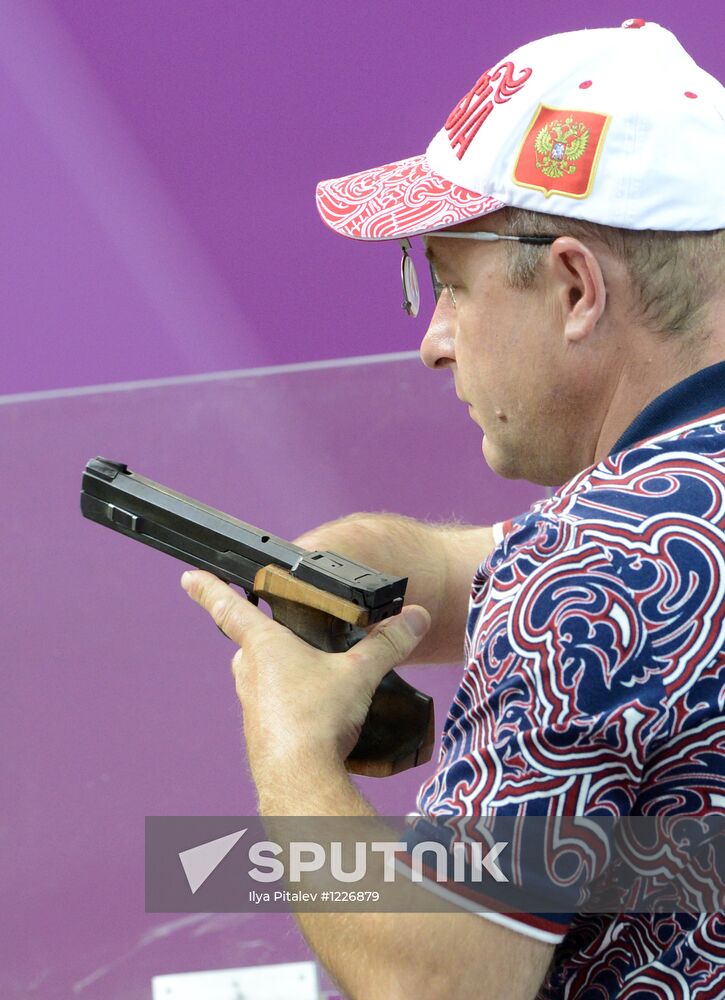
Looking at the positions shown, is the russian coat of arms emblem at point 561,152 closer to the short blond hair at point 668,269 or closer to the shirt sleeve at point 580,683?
the short blond hair at point 668,269

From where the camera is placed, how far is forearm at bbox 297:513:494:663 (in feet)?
4.75

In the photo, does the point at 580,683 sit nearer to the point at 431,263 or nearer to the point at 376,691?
the point at 376,691

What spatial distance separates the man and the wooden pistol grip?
3 centimetres

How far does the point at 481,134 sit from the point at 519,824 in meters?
0.59

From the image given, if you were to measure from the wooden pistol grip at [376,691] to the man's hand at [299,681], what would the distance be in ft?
0.07

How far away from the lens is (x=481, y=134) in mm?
1051

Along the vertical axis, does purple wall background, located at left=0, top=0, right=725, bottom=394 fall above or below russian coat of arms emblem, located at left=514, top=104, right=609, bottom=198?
above

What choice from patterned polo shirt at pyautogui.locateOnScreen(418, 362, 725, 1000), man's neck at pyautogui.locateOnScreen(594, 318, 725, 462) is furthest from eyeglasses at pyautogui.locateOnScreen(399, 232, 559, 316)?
patterned polo shirt at pyautogui.locateOnScreen(418, 362, 725, 1000)

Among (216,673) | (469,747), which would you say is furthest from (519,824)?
(216,673)

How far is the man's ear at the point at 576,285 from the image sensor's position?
3.22ft

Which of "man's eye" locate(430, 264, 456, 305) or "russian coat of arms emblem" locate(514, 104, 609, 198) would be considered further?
"man's eye" locate(430, 264, 456, 305)

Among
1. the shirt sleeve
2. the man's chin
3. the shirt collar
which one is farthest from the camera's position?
the man's chin

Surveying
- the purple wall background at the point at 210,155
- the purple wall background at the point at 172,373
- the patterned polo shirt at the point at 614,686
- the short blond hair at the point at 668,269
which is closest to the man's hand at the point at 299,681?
the patterned polo shirt at the point at 614,686
